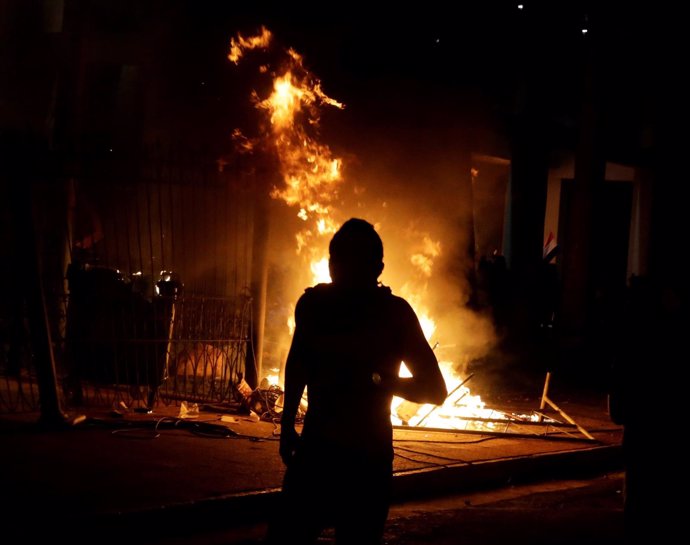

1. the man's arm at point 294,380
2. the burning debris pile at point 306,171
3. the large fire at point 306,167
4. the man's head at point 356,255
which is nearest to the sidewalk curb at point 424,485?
the man's arm at point 294,380

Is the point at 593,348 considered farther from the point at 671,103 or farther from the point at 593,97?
the point at 671,103

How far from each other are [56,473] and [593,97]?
595 inches

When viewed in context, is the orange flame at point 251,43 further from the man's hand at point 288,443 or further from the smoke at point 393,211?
the man's hand at point 288,443

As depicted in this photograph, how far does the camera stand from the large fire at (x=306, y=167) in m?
10.7

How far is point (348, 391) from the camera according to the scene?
345cm

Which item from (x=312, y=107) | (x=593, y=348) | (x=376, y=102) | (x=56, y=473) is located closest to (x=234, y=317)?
(x=312, y=107)

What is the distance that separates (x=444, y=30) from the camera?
16.6m

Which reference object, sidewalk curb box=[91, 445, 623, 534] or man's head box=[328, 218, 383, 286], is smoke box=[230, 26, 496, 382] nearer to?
sidewalk curb box=[91, 445, 623, 534]

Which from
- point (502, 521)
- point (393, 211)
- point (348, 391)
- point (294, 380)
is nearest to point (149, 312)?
point (502, 521)

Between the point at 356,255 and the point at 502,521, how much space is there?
12.7 ft

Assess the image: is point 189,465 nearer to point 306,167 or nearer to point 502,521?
point 502,521

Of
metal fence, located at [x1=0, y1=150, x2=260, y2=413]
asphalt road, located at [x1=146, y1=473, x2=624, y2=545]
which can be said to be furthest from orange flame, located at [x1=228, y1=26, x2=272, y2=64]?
asphalt road, located at [x1=146, y1=473, x2=624, y2=545]

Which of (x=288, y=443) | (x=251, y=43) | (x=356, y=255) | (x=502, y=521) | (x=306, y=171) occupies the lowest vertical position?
(x=502, y=521)

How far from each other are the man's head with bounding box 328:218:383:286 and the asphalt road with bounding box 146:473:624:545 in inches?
111
